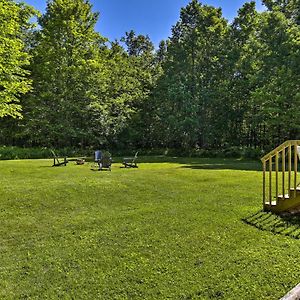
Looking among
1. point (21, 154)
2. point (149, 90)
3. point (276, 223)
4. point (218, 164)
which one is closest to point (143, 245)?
point (276, 223)

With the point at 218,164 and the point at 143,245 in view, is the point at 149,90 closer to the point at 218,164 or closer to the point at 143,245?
the point at 218,164

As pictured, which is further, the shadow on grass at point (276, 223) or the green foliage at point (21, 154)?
the green foliage at point (21, 154)

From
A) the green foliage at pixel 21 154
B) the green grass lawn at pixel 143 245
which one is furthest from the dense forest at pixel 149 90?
the green grass lawn at pixel 143 245

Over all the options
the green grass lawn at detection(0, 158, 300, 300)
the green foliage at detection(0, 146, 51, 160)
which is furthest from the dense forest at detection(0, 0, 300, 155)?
the green grass lawn at detection(0, 158, 300, 300)

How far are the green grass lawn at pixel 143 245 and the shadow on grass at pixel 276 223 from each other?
0.06 feet

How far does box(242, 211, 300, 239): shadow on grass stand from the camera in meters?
5.93

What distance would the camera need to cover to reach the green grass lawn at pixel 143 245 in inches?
165

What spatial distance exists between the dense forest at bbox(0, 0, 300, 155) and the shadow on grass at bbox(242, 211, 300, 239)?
16773 mm

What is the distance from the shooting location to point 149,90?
2955cm

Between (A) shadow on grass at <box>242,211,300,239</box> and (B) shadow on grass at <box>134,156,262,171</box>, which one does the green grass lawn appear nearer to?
(A) shadow on grass at <box>242,211,300,239</box>

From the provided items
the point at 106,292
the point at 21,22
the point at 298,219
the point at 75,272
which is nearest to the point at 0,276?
the point at 75,272

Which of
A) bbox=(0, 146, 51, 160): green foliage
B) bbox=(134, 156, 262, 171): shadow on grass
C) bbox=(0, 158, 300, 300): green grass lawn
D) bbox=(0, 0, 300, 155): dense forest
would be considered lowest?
bbox=(0, 158, 300, 300): green grass lawn

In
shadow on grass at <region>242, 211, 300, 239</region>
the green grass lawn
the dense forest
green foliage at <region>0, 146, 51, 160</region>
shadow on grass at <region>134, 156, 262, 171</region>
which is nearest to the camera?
the green grass lawn

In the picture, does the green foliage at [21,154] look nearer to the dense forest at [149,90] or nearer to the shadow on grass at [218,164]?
the dense forest at [149,90]
